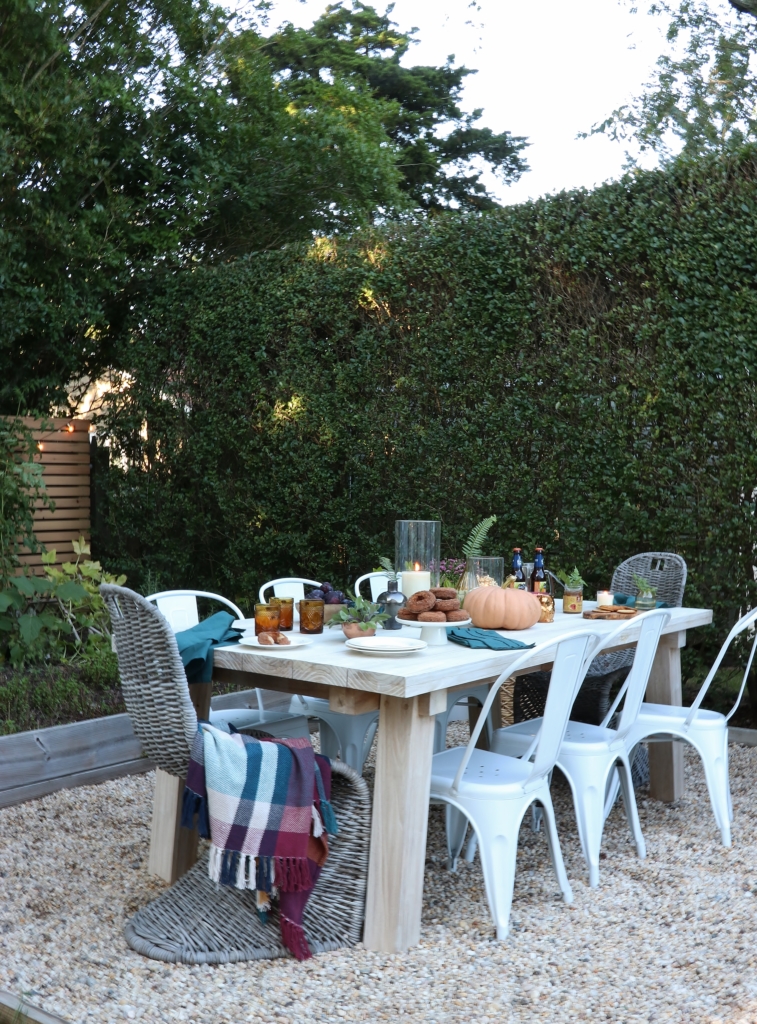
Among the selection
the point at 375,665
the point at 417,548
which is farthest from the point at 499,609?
the point at 375,665

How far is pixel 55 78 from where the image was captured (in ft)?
20.3

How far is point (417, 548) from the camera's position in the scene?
3279mm

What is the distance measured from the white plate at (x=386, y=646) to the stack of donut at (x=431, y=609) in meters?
0.19

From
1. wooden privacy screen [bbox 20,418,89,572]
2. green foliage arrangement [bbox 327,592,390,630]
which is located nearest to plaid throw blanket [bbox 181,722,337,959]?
green foliage arrangement [bbox 327,592,390,630]

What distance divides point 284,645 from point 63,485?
5111 mm

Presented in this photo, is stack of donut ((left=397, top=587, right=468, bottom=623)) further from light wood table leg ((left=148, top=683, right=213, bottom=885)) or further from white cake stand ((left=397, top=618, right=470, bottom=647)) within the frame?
light wood table leg ((left=148, top=683, right=213, bottom=885))

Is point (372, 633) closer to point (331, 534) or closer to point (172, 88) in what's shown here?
point (331, 534)

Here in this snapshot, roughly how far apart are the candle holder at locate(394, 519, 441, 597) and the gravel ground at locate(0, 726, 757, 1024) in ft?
3.24

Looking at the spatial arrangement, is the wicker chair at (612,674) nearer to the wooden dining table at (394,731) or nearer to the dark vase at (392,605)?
the dark vase at (392,605)

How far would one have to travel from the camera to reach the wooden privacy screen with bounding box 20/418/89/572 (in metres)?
7.08

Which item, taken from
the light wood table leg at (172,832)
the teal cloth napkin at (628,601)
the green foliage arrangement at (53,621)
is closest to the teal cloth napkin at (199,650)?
the light wood table leg at (172,832)

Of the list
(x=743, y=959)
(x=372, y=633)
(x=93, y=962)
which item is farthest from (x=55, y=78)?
(x=743, y=959)

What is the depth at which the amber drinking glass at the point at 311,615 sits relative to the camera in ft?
9.63

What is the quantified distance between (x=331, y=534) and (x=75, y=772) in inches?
92.7
